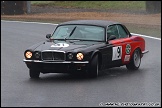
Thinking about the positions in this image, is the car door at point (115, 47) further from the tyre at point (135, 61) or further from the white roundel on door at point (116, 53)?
the tyre at point (135, 61)

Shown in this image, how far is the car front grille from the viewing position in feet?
42.7

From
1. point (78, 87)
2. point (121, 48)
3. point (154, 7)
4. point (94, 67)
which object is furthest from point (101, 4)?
point (78, 87)

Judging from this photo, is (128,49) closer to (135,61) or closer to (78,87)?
(135,61)

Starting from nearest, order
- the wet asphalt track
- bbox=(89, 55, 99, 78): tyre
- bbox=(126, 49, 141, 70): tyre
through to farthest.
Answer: the wet asphalt track
bbox=(89, 55, 99, 78): tyre
bbox=(126, 49, 141, 70): tyre

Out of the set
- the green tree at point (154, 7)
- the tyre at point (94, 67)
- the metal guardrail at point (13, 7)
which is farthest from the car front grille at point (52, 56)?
the metal guardrail at point (13, 7)

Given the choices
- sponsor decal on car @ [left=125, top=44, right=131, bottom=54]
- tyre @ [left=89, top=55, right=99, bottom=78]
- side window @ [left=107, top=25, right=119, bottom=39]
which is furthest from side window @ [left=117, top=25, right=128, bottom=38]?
tyre @ [left=89, top=55, right=99, bottom=78]

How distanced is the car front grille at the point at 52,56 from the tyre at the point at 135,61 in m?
2.52

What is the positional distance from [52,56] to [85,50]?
0.72 m

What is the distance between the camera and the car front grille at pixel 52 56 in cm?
1301

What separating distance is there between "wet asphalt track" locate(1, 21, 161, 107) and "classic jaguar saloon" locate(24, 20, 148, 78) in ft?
0.89

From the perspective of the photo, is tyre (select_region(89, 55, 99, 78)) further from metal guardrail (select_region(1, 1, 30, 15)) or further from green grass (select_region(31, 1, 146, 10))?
green grass (select_region(31, 1, 146, 10))

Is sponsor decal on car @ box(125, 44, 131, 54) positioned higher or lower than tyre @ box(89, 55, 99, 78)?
higher

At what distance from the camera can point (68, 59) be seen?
1299cm

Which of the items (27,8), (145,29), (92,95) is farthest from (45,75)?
(27,8)
